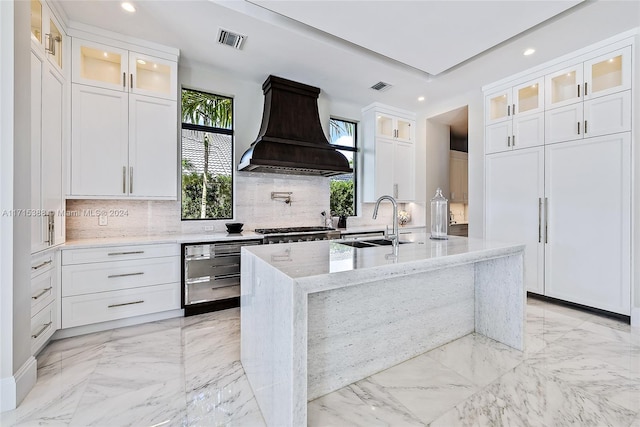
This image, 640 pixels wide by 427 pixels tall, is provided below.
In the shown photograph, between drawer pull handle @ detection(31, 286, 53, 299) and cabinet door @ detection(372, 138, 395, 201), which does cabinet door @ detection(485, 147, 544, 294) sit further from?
drawer pull handle @ detection(31, 286, 53, 299)

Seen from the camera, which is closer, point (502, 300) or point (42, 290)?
point (42, 290)

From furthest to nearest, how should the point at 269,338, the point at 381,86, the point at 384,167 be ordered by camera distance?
1. the point at 384,167
2. the point at 381,86
3. the point at 269,338

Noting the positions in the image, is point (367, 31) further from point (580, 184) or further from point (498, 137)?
point (580, 184)

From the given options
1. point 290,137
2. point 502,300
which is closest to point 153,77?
point 290,137

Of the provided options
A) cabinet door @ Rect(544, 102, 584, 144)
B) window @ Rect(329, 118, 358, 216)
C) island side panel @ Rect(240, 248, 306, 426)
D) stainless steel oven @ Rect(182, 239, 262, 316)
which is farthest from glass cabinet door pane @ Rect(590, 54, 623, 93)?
stainless steel oven @ Rect(182, 239, 262, 316)

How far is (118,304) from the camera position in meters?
2.70

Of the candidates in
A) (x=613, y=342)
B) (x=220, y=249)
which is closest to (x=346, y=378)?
(x=220, y=249)

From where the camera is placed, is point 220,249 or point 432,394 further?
point 220,249

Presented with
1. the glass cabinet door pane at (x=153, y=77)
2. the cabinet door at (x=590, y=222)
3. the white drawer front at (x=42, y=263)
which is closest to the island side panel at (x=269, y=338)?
the white drawer front at (x=42, y=263)

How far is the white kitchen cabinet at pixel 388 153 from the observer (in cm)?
483

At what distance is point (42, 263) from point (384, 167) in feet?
14.7

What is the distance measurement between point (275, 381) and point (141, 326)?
2111 mm

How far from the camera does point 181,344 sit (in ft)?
7.99

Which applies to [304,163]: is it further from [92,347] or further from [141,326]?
[92,347]
